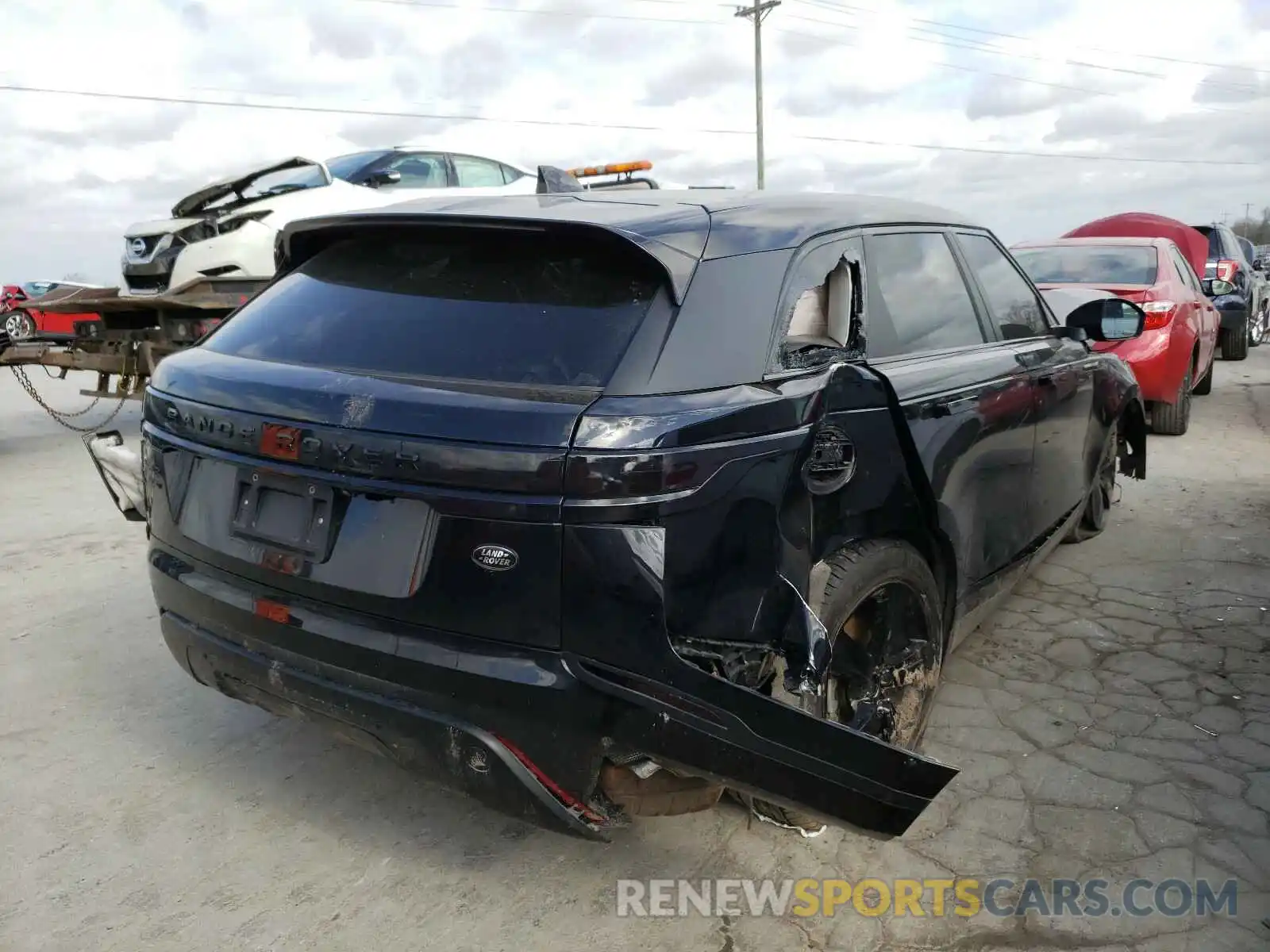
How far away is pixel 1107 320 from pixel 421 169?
292 inches

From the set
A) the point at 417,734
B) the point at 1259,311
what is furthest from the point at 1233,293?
the point at 417,734

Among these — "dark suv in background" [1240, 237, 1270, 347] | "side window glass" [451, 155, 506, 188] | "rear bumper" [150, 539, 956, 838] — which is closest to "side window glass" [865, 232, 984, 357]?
"rear bumper" [150, 539, 956, 838]

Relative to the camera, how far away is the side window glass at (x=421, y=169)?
987 centimetres

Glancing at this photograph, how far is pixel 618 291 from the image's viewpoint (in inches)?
87.9

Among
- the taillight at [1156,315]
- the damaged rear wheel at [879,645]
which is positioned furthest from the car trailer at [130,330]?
the taillight at [1156,315]

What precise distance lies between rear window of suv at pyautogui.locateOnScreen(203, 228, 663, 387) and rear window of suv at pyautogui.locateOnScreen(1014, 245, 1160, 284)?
Result: 6277 mm

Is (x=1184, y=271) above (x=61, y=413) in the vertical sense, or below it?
above

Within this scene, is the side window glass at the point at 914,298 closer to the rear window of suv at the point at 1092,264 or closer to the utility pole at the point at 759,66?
the rear window of suv at the point at 1092,264

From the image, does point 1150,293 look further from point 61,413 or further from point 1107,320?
point 61,413

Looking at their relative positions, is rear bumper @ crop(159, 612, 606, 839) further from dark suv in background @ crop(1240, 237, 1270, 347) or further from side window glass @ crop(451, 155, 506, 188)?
dark suv in background @ crop(1240, 237, 1270, 347)

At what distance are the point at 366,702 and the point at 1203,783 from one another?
8.30 ft

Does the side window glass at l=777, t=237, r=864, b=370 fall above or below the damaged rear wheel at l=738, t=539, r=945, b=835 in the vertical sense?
above

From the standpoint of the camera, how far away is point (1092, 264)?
7871mm

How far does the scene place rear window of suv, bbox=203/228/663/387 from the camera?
2182mm
